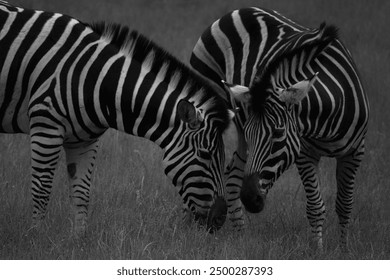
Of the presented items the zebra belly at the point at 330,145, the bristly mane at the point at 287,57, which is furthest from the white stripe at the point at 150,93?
Answer: the zebra belly at the point at 330,145

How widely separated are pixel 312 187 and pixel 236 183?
95cm

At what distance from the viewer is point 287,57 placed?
215 inches

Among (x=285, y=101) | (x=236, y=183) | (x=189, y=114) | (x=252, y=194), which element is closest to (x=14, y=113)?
(x=189, y=114)

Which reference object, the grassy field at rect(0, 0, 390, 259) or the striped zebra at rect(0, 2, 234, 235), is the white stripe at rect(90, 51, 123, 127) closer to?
the striped zebra at rect(0, 2, 234, 235)

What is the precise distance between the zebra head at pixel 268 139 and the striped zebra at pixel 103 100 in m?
0.26

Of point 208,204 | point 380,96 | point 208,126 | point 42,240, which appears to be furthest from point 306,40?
point 380,96

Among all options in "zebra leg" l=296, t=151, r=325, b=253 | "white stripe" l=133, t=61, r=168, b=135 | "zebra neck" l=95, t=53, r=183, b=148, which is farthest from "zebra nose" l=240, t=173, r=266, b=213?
"zebra leg" l=296, t=151, r=325, b=253

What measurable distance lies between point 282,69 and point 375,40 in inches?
335

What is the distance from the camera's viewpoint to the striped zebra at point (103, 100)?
502cm

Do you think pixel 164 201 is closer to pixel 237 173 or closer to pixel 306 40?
pixel 237 173

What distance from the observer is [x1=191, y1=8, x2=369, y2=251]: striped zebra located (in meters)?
5.13

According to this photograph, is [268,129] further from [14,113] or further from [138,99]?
[14,113]

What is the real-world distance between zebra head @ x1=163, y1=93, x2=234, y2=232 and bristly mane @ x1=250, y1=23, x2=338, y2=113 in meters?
0.28

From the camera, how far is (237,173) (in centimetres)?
677
